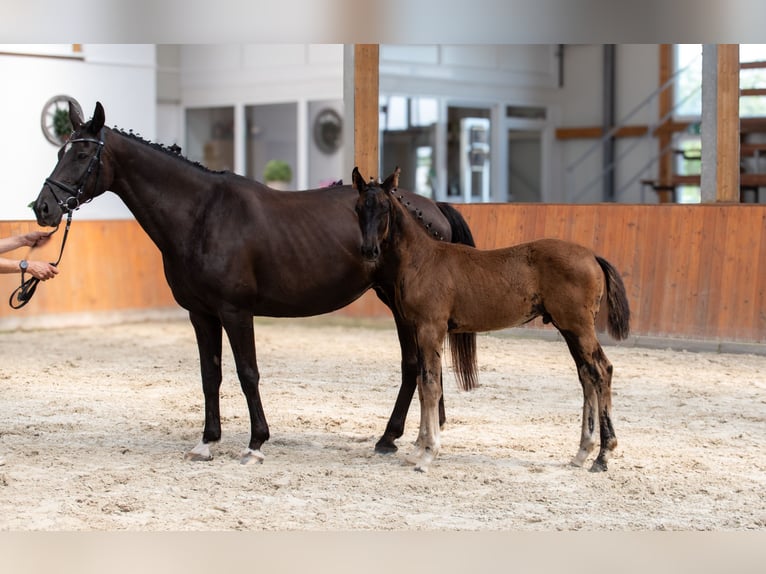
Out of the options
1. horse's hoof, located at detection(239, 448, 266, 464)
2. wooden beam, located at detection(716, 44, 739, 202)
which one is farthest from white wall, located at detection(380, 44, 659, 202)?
horse's hoof, located at detection(239, 448, 266, 464)

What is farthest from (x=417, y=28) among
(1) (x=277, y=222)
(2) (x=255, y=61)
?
(2) (x=255, y=61)

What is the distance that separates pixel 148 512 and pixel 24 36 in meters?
3.62

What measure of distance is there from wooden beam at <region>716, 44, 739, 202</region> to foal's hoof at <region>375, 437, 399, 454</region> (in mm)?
6025

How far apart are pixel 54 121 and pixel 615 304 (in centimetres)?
1260

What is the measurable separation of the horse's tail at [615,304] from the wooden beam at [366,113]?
6.93 meters

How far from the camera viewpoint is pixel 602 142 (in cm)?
1955

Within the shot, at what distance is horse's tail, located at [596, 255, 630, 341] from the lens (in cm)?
488

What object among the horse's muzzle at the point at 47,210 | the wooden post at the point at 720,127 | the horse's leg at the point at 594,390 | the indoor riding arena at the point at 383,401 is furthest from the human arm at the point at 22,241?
the wooden post at the point at 720,127

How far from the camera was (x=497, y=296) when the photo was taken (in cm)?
498

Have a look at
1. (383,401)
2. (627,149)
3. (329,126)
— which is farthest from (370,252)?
(627,149)

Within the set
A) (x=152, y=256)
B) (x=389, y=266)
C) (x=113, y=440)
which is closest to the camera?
(x=389, y=266)

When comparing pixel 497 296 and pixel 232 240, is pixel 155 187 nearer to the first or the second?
pixel 232 240

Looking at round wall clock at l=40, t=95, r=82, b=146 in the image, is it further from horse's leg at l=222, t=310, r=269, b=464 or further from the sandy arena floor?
horse's leg at l=222, t=310, r=269, b=464

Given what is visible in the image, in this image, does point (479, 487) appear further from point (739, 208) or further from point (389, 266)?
point (739, 208)
